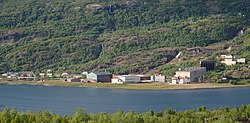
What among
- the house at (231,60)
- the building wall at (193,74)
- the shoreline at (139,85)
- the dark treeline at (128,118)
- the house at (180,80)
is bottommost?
the dark treeline at (128,118)

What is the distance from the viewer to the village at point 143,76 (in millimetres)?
96500

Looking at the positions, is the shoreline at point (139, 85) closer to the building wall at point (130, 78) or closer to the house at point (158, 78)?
the building wall at point (130, 78)

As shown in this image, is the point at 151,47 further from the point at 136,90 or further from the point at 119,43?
the point at 136,90

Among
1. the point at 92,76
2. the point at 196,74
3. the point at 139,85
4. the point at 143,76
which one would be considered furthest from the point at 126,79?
the point at 196,74

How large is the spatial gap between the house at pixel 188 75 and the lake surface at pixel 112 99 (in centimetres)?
772

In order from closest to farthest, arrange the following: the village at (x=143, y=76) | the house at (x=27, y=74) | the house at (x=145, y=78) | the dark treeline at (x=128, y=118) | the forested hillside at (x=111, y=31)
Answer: the dark treeline at (x=128, y=118), the village at (x=143, y=76), the house at (x=145, y=78), the house at (x=27, y=74), the forested hillside at (x=111, y=31)

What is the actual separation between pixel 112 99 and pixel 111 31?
60.3m

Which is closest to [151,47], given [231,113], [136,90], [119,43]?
[119,43]

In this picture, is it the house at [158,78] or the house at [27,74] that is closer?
the house at [158,78]

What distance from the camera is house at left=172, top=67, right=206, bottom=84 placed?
9550cm

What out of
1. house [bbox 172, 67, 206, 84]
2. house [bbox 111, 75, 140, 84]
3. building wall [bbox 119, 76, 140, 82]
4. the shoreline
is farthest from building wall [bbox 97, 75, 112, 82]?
house [bbox 172, 67, 206, 84]

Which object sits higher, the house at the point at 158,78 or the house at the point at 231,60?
the house at the point at 231,60

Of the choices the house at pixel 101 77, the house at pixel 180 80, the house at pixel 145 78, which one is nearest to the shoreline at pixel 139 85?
the house at pixel 180 80

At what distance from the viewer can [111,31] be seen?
135250 millimetres
